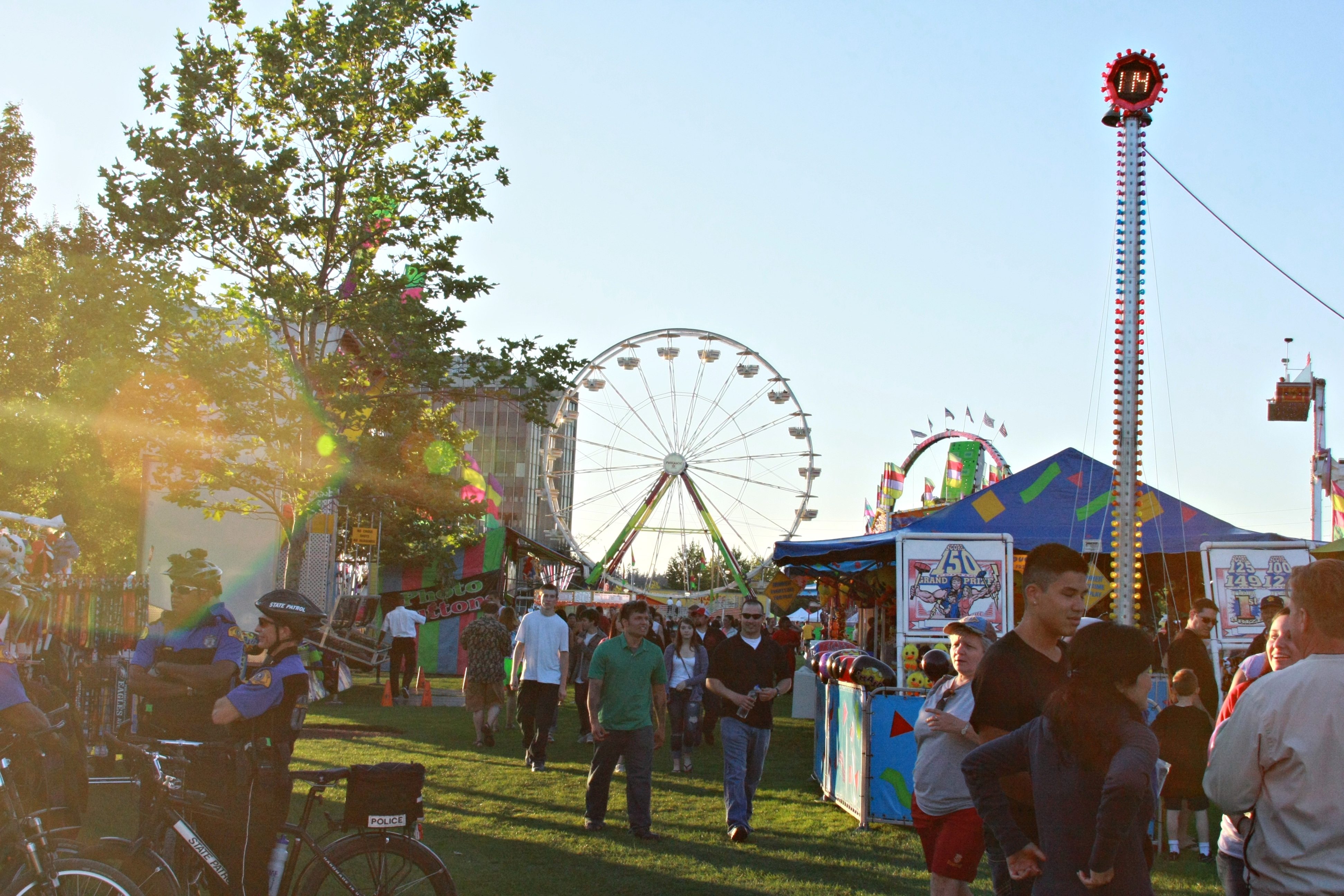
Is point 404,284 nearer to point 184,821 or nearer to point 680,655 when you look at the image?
point 680,655

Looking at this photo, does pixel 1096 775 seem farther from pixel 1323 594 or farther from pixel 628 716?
pixel 628 716

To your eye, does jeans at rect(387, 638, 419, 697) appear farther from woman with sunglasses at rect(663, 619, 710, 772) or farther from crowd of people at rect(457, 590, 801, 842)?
crowd of people at rect(457, 590, 801, 842)

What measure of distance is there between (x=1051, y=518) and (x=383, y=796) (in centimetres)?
1326

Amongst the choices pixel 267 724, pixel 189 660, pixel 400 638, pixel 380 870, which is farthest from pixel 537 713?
pixel 400 638

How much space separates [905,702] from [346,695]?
46.4 ft

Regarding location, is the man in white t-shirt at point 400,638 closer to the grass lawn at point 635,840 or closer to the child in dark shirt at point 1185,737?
the grass lawn at point 635,840

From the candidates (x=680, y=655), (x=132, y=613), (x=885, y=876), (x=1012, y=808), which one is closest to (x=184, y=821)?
(x=1012, y=808)

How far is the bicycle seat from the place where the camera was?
15.8 ft

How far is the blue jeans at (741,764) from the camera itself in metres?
8.77

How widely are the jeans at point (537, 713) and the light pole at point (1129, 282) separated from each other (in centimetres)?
562

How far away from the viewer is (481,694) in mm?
13852

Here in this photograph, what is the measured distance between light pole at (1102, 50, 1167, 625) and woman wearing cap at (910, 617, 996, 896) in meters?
7.10

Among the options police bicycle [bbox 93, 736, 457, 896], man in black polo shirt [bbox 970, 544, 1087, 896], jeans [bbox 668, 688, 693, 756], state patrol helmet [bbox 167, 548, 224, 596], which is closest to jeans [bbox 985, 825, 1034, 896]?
man in black polo shirt [bbox 970, 544, 1087, 896]

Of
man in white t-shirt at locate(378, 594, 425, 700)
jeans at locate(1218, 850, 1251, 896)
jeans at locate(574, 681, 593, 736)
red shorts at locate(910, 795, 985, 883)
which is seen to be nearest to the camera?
jeans at locate(1218, 850, 1251, 896)
